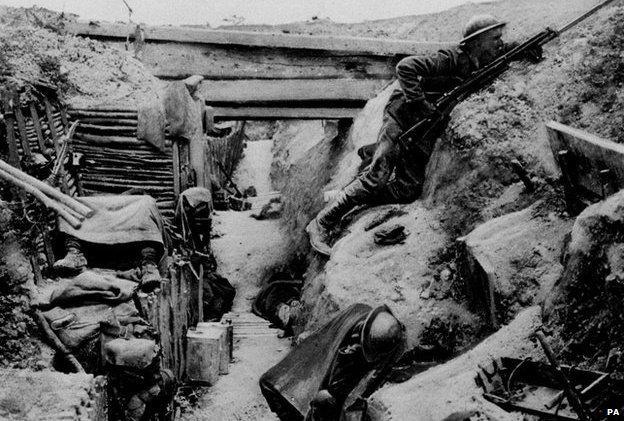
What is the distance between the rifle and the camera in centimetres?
863

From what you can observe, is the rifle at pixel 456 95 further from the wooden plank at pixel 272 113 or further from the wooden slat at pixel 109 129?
the wooden slat at pixel 109 129

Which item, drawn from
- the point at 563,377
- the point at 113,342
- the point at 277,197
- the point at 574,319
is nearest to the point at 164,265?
the point at 113,342

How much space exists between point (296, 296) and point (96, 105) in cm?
485

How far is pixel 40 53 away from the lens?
9.27m

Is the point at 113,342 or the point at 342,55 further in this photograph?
the point at 342,55

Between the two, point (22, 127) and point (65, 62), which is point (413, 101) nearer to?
point (22, 127)

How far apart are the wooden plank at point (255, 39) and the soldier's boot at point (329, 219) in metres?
3.38

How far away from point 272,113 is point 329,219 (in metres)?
3.03

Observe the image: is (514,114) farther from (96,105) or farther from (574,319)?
(96,105)

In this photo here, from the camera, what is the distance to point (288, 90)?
38.3 ft

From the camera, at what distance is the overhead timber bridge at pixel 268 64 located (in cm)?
1096

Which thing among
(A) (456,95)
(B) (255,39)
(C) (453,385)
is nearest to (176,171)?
(B) (255,39)

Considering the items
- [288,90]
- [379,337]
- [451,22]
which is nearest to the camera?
[379,337]

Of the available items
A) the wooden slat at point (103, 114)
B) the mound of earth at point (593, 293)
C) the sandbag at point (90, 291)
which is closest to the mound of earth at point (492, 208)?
the mound of earth at point (593, 293)
